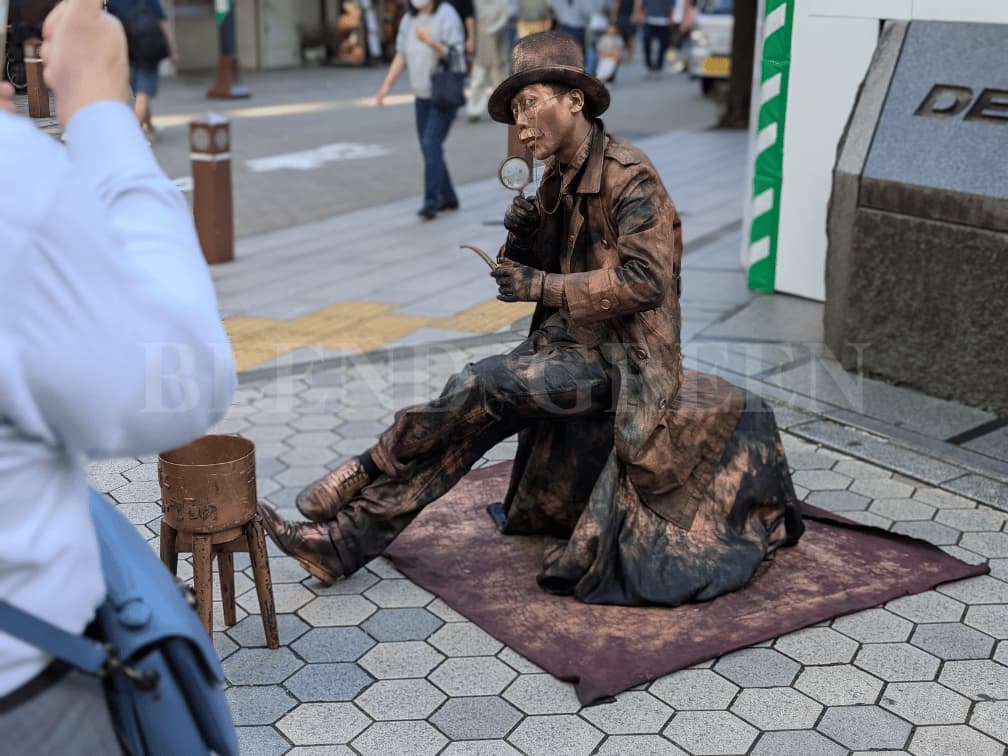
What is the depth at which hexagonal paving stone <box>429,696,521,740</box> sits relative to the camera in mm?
3297

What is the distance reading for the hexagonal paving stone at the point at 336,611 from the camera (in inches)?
155

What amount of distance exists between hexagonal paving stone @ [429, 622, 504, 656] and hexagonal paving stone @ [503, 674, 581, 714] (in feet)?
0.65

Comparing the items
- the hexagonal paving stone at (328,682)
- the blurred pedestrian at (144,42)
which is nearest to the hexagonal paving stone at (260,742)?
the hexagonal paving stone at (328,682)

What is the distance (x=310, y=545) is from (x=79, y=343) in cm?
278

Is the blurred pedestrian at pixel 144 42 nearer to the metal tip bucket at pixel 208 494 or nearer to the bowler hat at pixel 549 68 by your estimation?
the bowler hat at pixel 549 68

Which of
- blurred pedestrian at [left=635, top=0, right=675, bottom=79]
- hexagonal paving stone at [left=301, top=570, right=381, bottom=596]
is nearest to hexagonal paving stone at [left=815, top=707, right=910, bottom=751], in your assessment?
hexagonal paving stone at [left=301, top=570, right=381, bottom=596]

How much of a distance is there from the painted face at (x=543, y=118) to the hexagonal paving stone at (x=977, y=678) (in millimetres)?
1957

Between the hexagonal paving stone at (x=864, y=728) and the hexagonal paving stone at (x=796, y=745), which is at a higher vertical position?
the hexagonal paving stone at (x=864, y=728)

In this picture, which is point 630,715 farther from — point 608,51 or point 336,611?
point 608,51

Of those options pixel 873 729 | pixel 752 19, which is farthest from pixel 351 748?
pixel 752 19

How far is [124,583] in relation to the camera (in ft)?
5.31

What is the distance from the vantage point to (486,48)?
15672 mm

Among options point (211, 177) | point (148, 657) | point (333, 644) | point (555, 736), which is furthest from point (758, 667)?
point (211, 177)

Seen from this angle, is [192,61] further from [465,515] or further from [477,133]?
[465,515]
